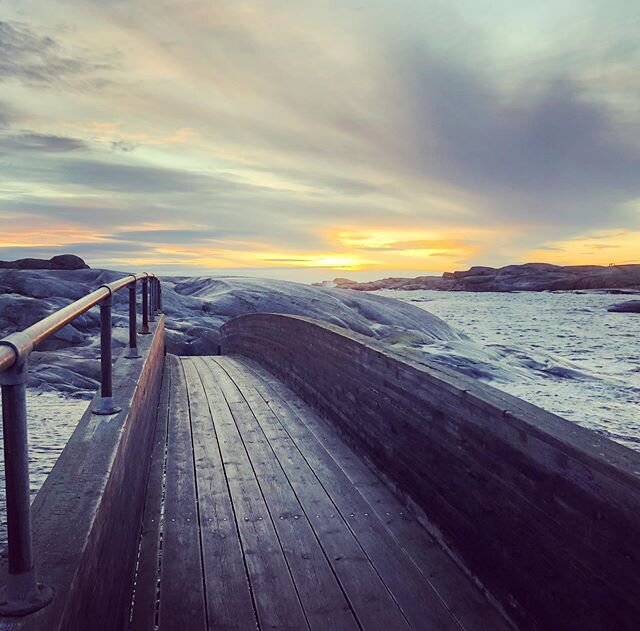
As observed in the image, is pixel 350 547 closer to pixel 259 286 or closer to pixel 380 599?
pixel 380 599

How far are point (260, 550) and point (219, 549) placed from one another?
21 cm

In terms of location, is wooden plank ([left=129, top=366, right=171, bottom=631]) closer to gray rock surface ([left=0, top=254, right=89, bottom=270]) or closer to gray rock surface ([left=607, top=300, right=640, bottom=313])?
gray rock surface ([left=0, top=254, right=89, bottom=270])

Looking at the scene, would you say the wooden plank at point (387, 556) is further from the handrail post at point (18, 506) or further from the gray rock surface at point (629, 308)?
the gray rock surface at point (629, 308)

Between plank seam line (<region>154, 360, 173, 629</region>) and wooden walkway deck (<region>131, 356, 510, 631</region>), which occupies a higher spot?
wooden walkway deck (<region>131, 356, 510, 631</region>)

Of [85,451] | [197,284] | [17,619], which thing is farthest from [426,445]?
[197,284]

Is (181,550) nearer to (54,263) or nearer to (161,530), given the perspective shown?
(161,530)

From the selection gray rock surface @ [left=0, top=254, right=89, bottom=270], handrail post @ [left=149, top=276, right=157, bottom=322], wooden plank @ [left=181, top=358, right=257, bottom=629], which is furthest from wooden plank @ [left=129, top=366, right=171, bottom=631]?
gray rock surface @ [left=0, top=254, right=89, bottom=270]

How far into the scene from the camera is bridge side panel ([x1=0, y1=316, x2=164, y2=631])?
1.55 m

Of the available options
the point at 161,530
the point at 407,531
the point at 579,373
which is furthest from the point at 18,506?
the point at 579,373

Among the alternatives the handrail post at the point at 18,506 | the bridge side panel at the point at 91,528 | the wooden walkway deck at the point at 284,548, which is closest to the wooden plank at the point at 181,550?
the wooden walkway deck at the point at 284,548

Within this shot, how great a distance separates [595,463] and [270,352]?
6873 millimetres

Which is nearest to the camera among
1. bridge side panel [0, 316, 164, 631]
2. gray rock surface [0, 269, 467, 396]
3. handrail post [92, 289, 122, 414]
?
bridge side panel [0, 316, 164, 631]

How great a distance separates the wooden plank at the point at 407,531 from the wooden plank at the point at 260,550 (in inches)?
23.9

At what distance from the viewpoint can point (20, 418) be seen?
54.3 inches
